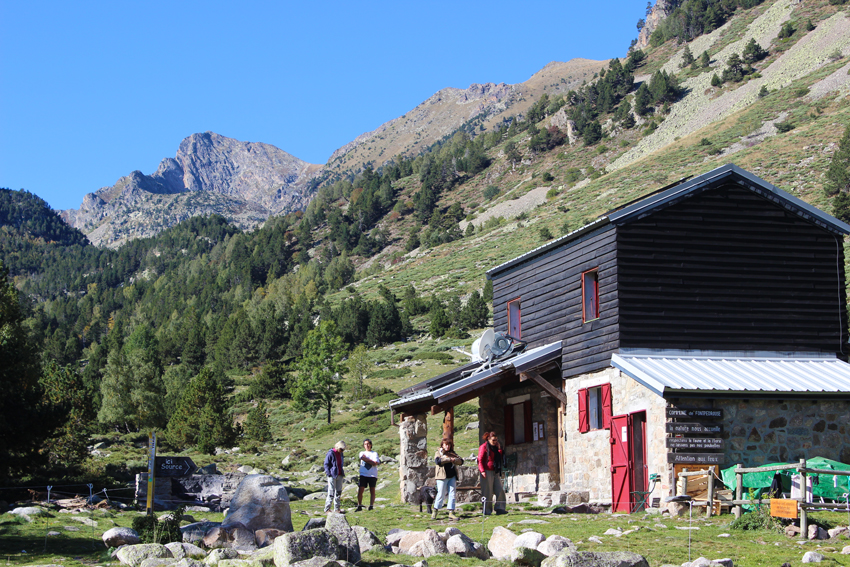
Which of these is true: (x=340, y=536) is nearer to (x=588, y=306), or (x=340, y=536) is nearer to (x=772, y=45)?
(x=588, y=306)

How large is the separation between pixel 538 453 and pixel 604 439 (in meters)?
3.68

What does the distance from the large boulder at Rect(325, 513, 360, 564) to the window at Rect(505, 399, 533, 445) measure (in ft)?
41.2

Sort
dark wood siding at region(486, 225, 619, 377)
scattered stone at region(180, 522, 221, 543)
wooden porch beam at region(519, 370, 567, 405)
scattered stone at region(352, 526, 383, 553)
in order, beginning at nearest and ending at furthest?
scattered stone at region(352, 526, 383, 553) → scattered stone at region(180, 522, 221, 543) → dark wood siding at region(486, 225, 619, 377) → wooden porch beam at region(519, 370, 567, 405)

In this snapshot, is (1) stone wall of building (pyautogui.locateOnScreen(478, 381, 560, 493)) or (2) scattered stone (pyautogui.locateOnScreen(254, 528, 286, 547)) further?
(1) stone wall of building (pyautogui.locateOnScreen(478, 381, 560, 493))

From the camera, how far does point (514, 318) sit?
23719 mm

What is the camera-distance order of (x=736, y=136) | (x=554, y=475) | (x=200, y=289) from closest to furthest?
(x=554, y=475)
(x=736, y=136)
(x=200, y=289)

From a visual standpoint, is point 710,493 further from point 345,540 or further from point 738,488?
point 345,540

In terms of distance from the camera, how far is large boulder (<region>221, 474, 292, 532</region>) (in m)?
12.3

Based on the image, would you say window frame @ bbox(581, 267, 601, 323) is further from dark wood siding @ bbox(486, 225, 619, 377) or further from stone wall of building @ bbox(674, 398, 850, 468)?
stone wall of building @ bbox(674, 398, 850, 468)

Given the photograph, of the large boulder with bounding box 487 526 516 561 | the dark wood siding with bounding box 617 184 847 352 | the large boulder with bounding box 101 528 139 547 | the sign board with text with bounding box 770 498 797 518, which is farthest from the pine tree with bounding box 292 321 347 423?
the sign board with text with bounding box 770 498 797 518

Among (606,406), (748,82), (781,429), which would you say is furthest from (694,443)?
(748,82)

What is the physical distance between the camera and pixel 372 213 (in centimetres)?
14100

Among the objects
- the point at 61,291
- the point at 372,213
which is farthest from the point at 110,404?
the point at 61,291

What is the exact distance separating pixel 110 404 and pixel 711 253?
142ft
